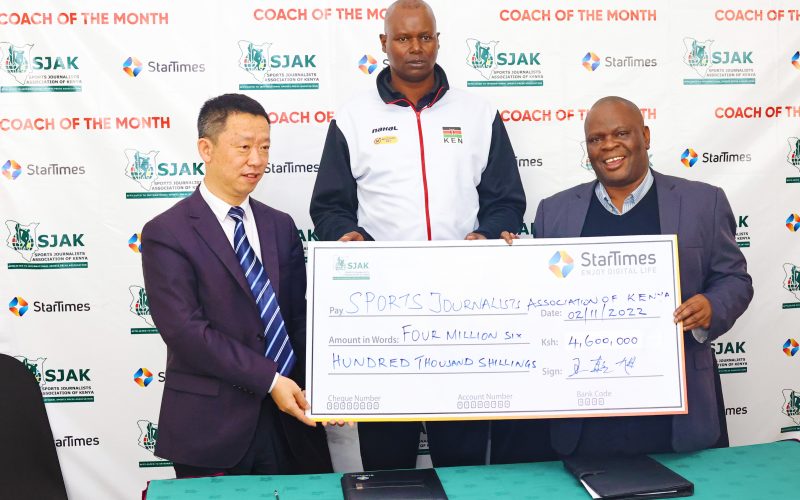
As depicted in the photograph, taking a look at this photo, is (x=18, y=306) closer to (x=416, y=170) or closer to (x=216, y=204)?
(x=216, y=204)

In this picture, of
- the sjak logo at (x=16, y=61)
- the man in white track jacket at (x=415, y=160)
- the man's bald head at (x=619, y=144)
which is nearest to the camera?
the man's bald head at (x=619, y=144)

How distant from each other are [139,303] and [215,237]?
1.14 meters

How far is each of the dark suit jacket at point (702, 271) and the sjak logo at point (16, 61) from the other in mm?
2383

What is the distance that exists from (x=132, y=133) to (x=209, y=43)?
517 millimetres

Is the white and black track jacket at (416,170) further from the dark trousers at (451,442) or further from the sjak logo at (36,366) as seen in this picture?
the sjak logo at (36,366)

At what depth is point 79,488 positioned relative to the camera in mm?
3074

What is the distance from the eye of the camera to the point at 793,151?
3305mm

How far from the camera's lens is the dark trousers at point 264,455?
2111mm

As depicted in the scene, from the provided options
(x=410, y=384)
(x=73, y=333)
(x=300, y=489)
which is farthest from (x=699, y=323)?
(x=73, y=333)

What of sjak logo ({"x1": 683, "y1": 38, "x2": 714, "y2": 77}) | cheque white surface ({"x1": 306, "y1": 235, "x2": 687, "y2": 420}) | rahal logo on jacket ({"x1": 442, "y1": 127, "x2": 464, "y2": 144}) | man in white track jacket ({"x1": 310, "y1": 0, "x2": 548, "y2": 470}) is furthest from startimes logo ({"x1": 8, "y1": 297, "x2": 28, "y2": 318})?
sjak logo ({"x1": 683, "y1": 38, "x2": 714, "y2": 77})

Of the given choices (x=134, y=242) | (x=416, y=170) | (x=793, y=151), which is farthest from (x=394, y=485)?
(x=793, y=151)

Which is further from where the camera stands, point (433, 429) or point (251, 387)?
point (433, 429)

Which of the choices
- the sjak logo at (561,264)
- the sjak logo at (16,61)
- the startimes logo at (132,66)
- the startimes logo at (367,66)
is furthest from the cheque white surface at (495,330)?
the sjak logo at (16,61)

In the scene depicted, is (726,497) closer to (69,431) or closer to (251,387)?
(251,387)
